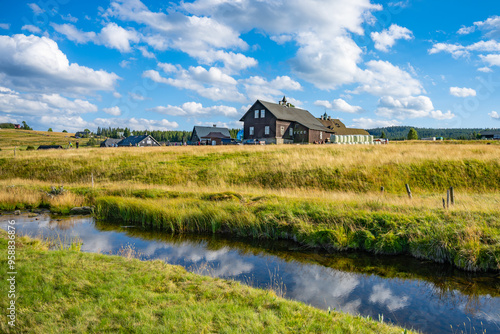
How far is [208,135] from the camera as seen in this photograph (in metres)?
81.2

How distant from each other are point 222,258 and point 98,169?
22645 mm

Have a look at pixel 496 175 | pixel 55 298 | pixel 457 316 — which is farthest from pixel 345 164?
pixel 55 298

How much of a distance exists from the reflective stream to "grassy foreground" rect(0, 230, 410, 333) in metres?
1.64

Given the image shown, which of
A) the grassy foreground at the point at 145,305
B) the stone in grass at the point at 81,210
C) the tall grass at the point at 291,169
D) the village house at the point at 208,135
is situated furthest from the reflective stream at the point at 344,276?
the village house at the point at 208,135

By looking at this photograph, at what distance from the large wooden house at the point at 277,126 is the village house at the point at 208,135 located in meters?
22.2

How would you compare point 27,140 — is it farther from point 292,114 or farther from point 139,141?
point 292,114

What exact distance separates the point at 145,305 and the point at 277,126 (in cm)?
4875

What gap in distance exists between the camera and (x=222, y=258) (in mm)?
10094

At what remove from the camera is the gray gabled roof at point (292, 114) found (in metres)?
53.6

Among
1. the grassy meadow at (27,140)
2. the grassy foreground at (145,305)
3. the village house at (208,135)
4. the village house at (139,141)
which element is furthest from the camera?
the grassy meadow at (27,140)

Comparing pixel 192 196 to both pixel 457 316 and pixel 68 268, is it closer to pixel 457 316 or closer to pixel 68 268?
pixel 68 268

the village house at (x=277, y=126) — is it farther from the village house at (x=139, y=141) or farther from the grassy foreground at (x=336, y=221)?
the village house at (x=139, y=141)

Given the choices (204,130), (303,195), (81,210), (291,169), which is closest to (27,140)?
(204,130)

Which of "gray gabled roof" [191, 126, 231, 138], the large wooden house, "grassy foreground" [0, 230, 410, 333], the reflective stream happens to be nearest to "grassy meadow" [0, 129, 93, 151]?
"gray gabled roof" [191, 126, 231, 138]
